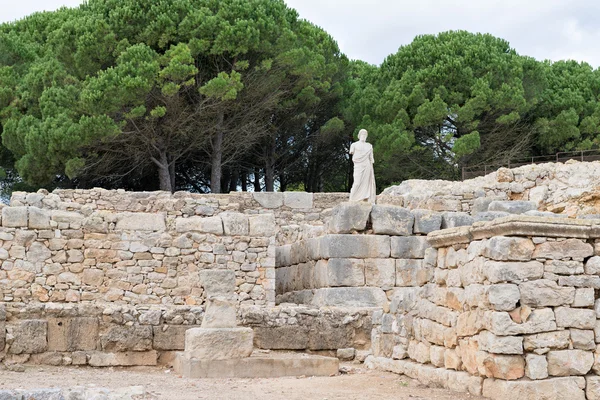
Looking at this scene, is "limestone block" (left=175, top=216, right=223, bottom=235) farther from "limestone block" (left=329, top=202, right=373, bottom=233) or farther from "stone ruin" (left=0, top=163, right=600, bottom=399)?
"limestone block" (left=329, top=202, right=373, bottom=233)

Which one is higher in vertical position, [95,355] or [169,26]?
[169,26]

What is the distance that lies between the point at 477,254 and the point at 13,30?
26.6 meters

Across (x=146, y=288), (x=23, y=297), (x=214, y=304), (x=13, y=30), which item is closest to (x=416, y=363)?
(x=214, y=304)

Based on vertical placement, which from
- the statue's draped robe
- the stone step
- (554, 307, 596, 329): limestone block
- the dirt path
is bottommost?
the dirt path

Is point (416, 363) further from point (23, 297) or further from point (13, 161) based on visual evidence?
point (13, 161)

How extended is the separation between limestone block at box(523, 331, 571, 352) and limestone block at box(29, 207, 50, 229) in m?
8.36

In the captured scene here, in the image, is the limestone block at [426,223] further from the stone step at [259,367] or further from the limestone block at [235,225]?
the stone step at [259,367]

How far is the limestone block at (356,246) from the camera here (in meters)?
11.7

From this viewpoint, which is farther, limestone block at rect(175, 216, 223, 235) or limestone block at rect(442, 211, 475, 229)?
limestone block at rect(175, 216, 223, 235)

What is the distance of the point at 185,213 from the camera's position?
18438 millimetres

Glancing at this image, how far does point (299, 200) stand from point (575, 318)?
49.5 feet

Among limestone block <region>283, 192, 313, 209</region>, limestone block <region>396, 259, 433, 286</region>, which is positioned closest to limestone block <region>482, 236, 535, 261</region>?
limestone block <region>396, 259, 433, 286</region>

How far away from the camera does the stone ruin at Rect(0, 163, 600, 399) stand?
577cm

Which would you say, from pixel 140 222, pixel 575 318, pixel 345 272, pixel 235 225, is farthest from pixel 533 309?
pixel 140 222
